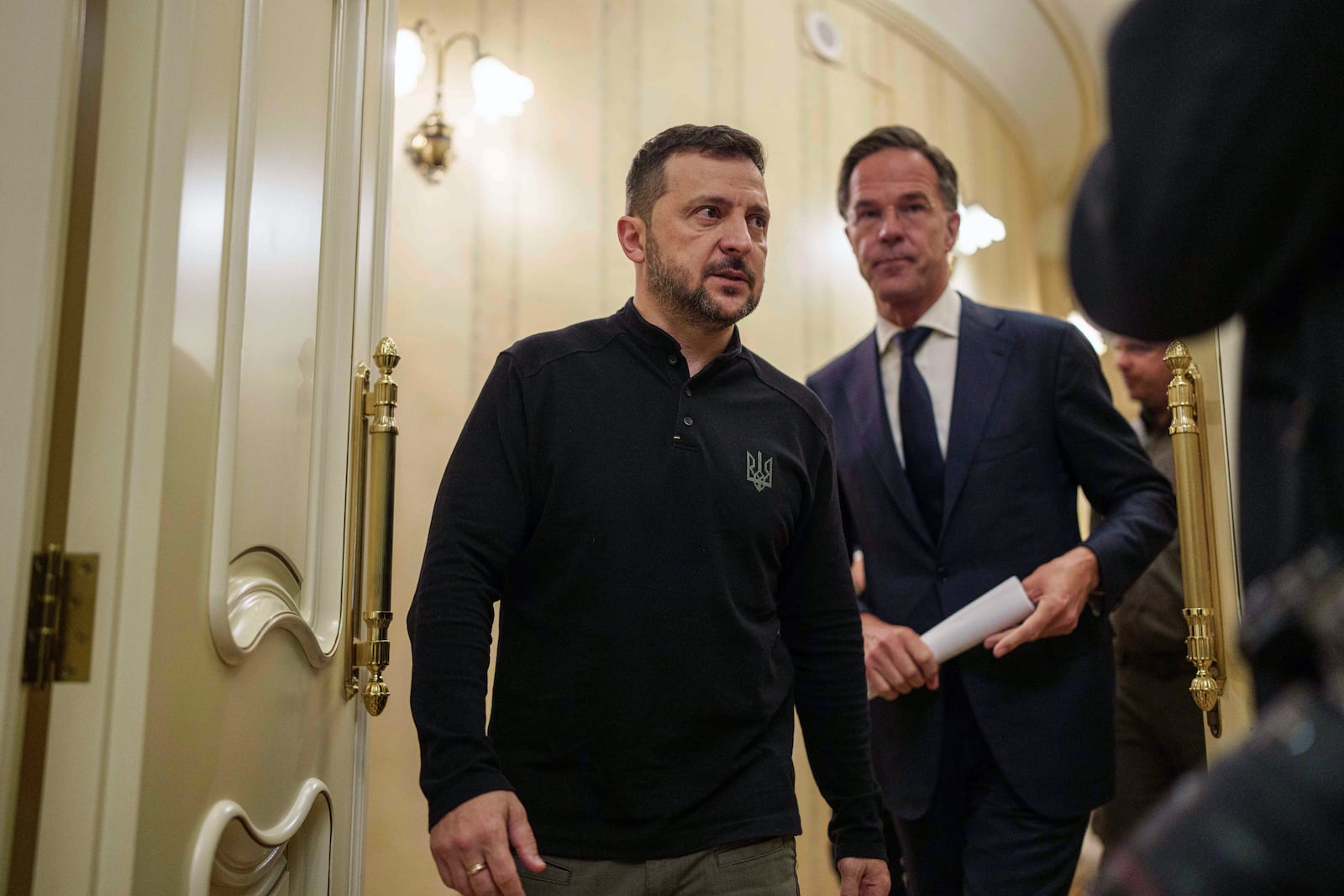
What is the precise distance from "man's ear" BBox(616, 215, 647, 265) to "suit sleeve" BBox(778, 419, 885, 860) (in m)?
0.48

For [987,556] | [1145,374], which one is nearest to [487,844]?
[987,556]

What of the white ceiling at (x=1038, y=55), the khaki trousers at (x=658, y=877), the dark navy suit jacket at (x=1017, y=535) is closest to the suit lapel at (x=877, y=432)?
the dark navy suit jacket at (x=1017, y=535)

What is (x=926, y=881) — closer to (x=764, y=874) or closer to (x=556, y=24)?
(x=764, y=874)

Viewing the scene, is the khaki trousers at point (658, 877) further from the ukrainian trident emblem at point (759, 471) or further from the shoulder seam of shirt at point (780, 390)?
the shoulder seam of shirt at point (780, 390)

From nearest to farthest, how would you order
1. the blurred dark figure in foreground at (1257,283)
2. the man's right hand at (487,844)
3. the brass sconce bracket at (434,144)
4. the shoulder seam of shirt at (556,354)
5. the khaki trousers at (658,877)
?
the blurred dark figure in foreground at (1257,283), the man's right hand at (487,844), the khaki trousers at (658,877), the shoulder seam of shirt at (556,354), the brass sconce bracket at (434,144)

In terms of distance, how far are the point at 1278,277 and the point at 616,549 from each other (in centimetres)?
106

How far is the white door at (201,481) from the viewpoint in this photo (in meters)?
1.10

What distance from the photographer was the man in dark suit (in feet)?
6.66

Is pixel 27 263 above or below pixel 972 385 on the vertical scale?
below

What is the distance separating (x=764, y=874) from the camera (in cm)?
Answer: 155

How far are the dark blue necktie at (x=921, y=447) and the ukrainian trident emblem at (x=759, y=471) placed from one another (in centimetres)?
59

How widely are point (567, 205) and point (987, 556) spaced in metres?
2.11

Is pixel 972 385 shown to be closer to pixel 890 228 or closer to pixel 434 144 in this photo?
pixel 890 228

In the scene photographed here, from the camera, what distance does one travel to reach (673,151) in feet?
6.20
